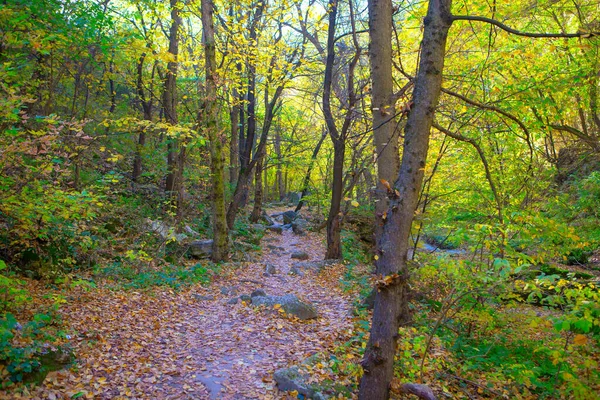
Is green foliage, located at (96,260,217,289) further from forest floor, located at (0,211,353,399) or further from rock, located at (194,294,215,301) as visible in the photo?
rock, located at (194,294,215,301)

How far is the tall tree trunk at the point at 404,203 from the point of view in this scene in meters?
3.29

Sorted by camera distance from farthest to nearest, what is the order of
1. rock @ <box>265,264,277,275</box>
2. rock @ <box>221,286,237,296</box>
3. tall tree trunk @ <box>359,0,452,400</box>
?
rock @ <box>265,264,277,275</box>, rock @ <box>221,286,237,296</box>, tall tree trunk @ <box>359,0,452,400</box>

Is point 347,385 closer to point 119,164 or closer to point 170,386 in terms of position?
point 170,386

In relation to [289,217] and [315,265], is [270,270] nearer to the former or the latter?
[315,265]

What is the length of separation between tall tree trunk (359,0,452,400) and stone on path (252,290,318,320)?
3.62m

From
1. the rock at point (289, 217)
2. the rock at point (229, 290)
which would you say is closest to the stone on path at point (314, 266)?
the rock at point (229, 290)

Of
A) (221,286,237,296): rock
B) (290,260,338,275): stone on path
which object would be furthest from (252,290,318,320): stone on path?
(290,260,338,275): stone on path

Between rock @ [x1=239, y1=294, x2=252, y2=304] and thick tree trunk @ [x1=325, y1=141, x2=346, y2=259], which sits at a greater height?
thick tree trunk @ [x1=325, y1=141, x2=346, y2=259]

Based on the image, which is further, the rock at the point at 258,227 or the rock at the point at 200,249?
the rock at the point at 258,227

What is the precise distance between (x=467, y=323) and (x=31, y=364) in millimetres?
6248

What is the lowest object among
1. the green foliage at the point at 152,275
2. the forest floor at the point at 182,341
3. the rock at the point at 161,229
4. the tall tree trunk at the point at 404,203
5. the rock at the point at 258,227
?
the forest floor at the point at 182,341

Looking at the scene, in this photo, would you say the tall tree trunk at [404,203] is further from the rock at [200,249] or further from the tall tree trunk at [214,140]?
the rock at [200,249]

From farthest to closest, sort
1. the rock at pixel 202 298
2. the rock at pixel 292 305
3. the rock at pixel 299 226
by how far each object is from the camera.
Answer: the rock at pixel 299 226
the rock at pixel 202 298
the rock at pixel 292 305

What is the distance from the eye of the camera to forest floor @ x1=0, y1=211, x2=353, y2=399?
14.3 ft
